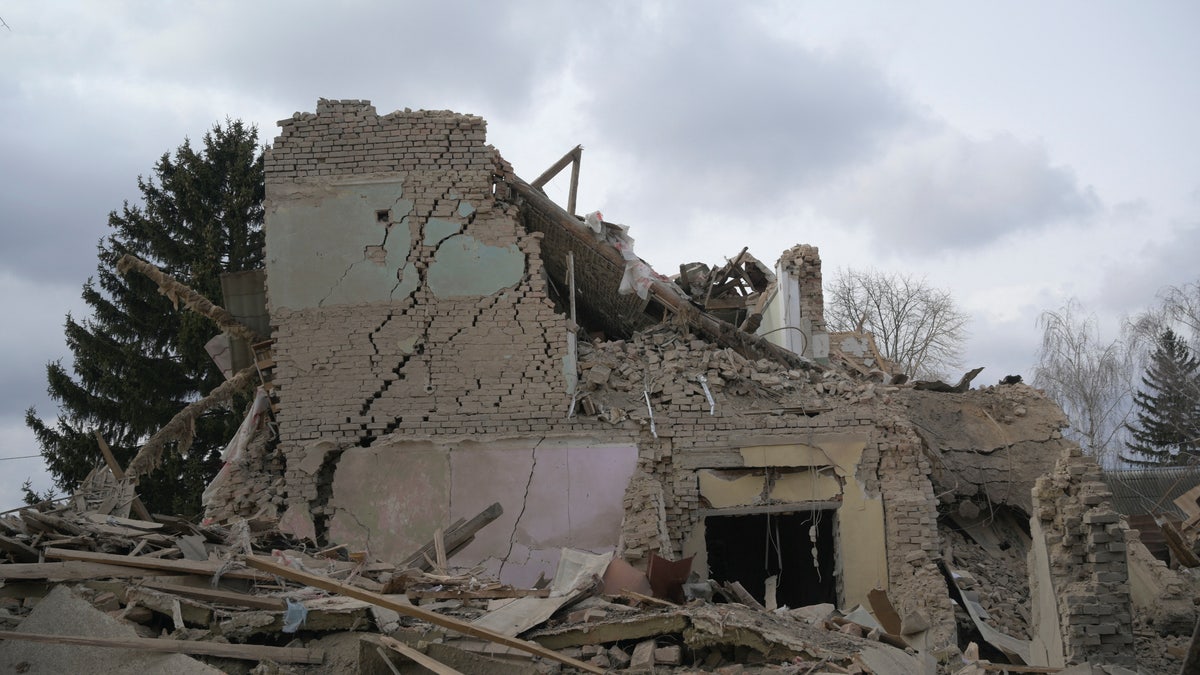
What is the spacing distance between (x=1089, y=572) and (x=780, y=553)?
5766mm

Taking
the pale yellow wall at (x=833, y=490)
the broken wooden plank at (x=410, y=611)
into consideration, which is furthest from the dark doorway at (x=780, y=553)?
the broken wooden plank at (x=410, y=611)

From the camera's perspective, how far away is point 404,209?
40.0 ft

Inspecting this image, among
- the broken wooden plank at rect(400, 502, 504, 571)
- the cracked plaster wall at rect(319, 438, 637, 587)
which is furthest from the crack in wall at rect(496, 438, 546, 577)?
the broken wooden plank at rect(400, 502, 504, 571)

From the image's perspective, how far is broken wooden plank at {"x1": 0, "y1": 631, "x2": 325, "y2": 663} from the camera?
17.9 ft

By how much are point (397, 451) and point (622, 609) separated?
216 inches

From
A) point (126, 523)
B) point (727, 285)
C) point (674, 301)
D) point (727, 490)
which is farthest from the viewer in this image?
point (727, 285)

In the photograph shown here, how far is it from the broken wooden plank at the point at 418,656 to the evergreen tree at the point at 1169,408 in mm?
26426

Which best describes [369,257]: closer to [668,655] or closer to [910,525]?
[910,525]

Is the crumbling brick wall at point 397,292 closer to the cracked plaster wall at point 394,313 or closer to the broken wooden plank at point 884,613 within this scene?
the cracked plaster wall at point 394,313

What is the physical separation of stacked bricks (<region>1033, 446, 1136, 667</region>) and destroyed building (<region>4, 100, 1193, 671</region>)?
2.28 meters

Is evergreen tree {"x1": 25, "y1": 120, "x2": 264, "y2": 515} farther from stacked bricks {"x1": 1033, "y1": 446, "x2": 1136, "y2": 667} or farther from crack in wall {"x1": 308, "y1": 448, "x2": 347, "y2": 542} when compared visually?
stacked bricks {"x1": 1033, "y1": 446, "x2": 1136, "y2": 667}

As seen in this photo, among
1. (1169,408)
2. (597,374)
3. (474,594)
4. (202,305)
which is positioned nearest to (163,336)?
(202,305)

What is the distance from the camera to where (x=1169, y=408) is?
102 feet

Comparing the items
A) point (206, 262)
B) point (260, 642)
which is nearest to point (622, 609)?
point (260, 642)
